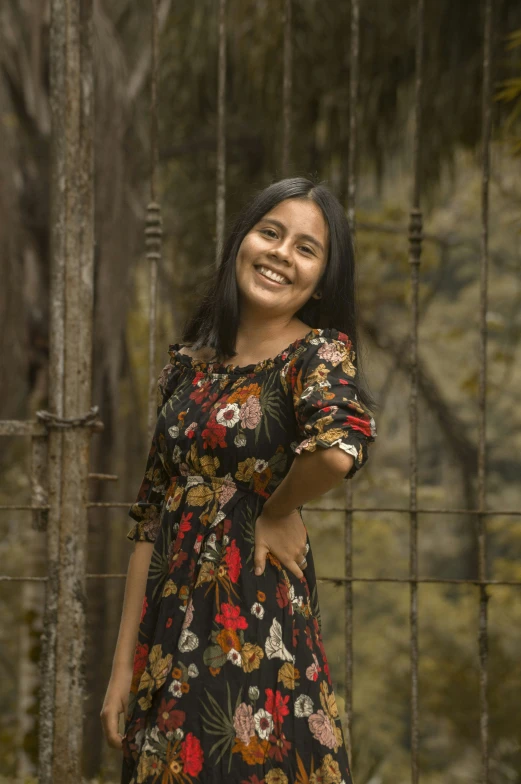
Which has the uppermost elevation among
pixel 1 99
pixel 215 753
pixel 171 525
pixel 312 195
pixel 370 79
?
pixel 370 79

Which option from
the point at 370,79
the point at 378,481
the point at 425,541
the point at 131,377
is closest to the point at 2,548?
the point at 378,481

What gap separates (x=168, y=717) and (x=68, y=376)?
98cm

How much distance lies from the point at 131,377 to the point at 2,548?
3.48m

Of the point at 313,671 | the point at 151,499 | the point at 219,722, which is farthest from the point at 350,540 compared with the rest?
the point at 219,722

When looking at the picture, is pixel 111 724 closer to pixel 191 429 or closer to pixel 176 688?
pixel 176 688

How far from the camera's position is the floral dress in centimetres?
145

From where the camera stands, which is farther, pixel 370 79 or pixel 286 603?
pixel 370 79

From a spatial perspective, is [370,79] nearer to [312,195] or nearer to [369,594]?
[312,195]

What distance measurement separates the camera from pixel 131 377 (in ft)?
14.5

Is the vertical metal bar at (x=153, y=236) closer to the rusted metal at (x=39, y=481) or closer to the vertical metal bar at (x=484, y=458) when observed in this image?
the rusted metal at (x=39, y=481)

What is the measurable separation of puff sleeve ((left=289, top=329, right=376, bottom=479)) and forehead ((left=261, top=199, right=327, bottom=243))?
0.63ft

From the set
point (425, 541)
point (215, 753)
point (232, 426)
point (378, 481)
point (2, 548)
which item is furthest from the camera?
point (425, 541)

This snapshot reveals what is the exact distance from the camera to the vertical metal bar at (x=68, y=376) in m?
2.21

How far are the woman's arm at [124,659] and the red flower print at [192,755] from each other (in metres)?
0.24
